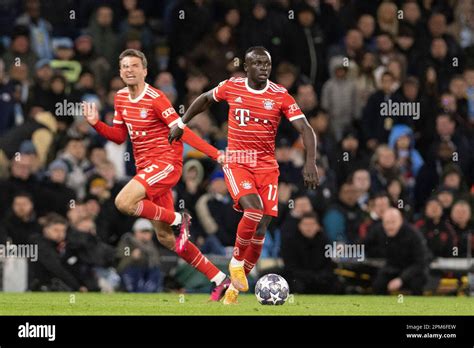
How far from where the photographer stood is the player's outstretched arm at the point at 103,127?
16391 millimetres

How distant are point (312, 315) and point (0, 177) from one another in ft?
24.8

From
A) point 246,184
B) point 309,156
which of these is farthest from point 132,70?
point 309,156

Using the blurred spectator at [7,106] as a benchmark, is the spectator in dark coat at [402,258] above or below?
below

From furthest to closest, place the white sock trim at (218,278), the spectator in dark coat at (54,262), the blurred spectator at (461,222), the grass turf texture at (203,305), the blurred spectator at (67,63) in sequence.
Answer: the blurred spectator at (67,63) → the blurred spectator at (461,222) → the spectator in dark coat at (54,262) → the white sock trim at (218,278) → the grass turf texture at (203,305)

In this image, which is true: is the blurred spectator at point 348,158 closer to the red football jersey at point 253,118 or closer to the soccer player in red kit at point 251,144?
the soccer player in red kit at point 251,144

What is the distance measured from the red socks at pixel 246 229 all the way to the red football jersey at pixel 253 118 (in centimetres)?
59

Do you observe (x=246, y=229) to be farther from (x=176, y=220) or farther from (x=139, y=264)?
(x=139, y=264)

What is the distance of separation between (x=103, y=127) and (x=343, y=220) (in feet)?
17.6

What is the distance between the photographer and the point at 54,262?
19.2 meters

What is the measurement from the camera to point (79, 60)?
2312cm

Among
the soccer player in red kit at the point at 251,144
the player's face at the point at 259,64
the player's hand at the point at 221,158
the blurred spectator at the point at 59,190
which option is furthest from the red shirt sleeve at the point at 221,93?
the blurred spectator at the point at 59,190

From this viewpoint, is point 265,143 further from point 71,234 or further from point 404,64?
point 404,64
